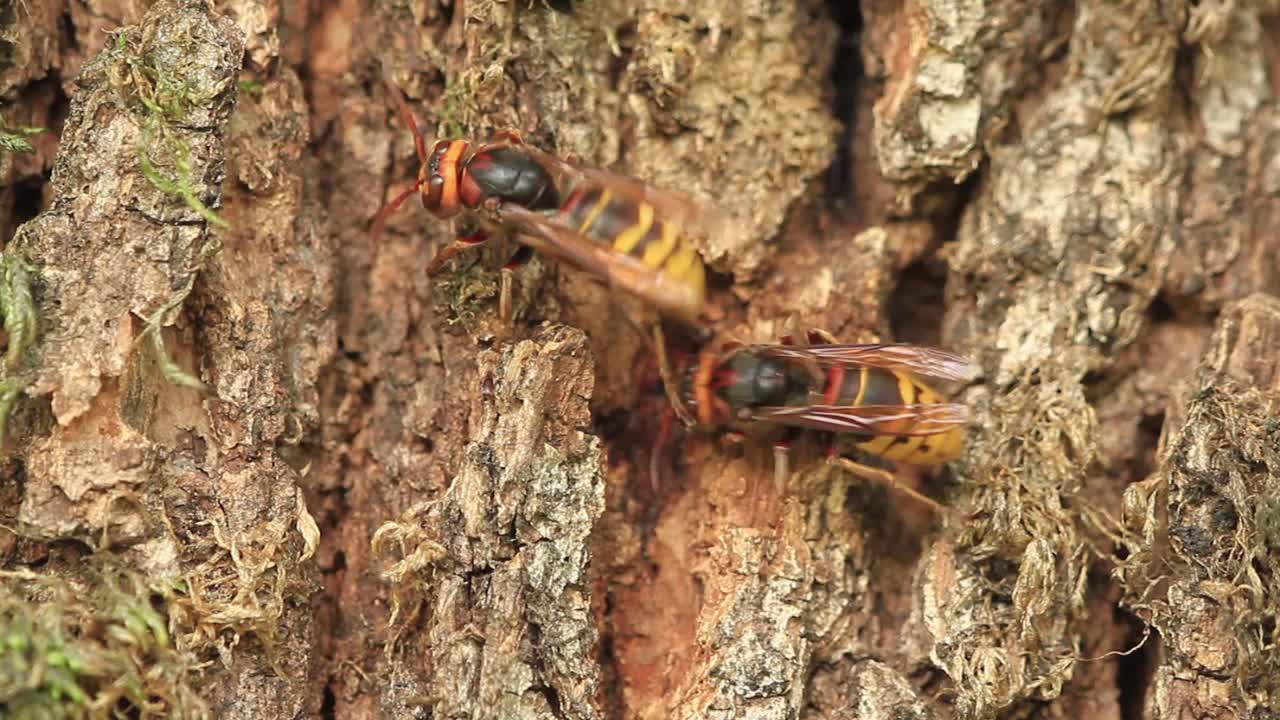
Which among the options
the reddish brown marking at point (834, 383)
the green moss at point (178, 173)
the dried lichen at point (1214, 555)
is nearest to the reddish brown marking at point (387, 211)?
the green moss at point (178, 173)

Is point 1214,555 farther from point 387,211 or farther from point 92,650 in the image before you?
point 92,650

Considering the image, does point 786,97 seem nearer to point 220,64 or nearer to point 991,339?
point 991,339

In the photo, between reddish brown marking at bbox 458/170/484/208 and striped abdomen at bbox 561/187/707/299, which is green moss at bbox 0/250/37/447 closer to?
reddish brown marking at bbox 458/170/484/208

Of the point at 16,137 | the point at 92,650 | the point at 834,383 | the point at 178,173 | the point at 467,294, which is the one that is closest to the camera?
the point at 92,650

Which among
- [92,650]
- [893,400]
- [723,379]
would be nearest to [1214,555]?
[893,400]

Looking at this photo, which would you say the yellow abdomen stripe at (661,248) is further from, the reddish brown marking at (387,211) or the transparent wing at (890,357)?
the reddish brown marking at (387,211)

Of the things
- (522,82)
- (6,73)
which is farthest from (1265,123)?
(6,73)
